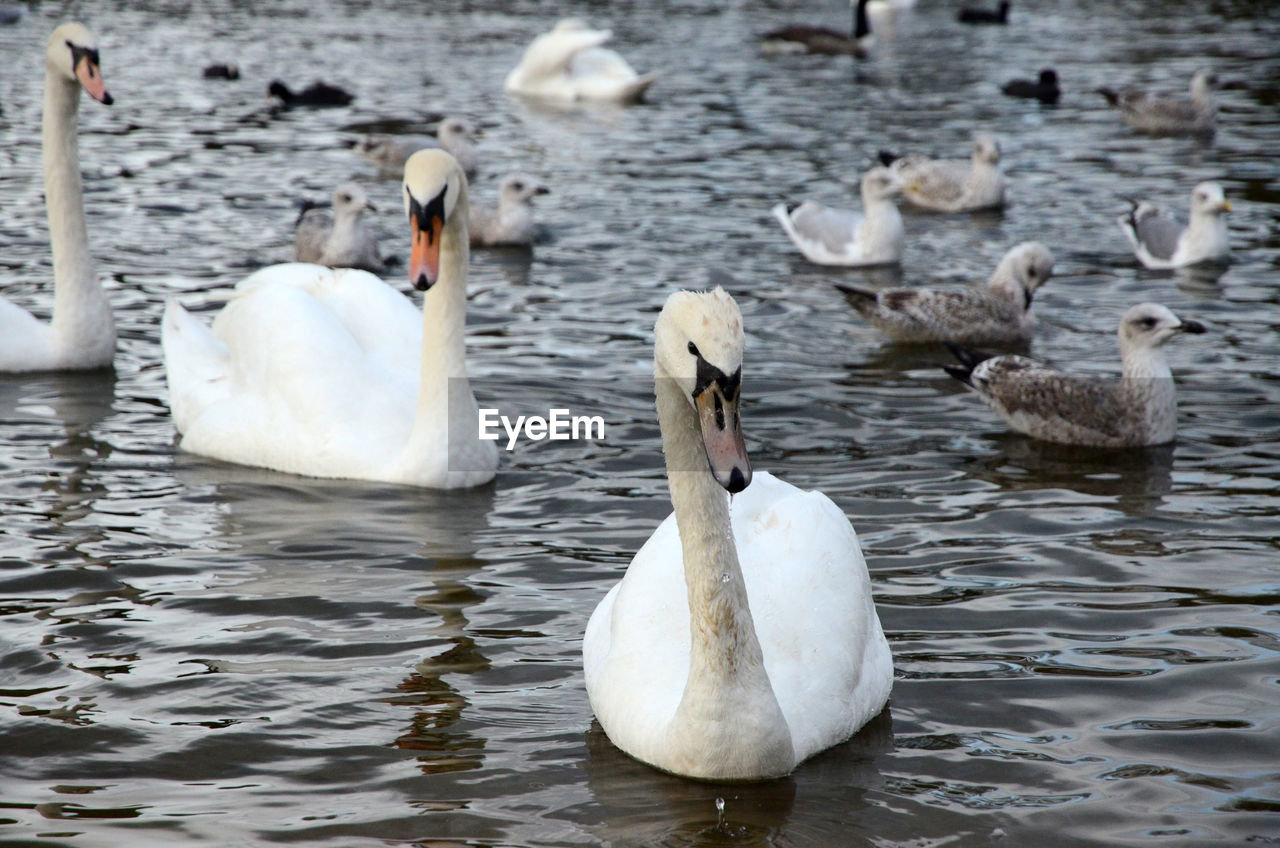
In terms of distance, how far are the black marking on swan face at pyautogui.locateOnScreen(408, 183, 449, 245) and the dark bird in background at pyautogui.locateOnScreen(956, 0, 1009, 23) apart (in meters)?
29.3

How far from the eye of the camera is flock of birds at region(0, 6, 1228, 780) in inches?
191

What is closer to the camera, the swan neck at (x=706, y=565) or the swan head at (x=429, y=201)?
the swan neck at (x=706, y=565)

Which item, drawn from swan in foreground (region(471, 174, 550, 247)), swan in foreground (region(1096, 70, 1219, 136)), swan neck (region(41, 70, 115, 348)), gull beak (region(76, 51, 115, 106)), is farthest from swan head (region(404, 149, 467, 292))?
swan in foreground (region(1096, 70, 1219, 136))

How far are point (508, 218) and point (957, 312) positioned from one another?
4632 mm

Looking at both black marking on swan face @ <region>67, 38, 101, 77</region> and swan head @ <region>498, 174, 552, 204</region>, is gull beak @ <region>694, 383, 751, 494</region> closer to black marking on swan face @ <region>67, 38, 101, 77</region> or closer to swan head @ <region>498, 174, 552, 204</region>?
black marking on swan face @ <region>67, 38, 101, 77</region>

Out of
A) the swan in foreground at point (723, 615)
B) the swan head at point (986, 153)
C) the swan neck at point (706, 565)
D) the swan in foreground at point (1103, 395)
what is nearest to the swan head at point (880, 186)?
the swan head at point (986, 153)

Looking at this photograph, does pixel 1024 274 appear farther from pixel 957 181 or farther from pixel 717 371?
pixel 717 371

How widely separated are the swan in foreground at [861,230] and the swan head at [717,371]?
9.71 metres

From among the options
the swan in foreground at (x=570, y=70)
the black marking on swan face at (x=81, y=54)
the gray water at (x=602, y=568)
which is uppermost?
the black marking on swan face at (x=81, y=54)

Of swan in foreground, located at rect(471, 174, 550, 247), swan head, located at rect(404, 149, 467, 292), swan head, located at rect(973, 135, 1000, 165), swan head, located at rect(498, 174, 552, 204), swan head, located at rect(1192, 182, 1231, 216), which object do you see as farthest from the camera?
swan head, located at rect(973, 135, 1000, 165)

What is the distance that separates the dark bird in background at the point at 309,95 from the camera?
22.0 m

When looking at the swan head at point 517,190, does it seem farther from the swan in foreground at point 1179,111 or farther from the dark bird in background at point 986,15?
the dark bird in background at point 986,15

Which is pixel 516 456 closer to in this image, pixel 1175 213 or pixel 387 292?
pixel 387 292

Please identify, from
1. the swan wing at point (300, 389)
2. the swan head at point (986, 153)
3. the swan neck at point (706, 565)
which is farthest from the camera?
the swan head at point (986, 153)
